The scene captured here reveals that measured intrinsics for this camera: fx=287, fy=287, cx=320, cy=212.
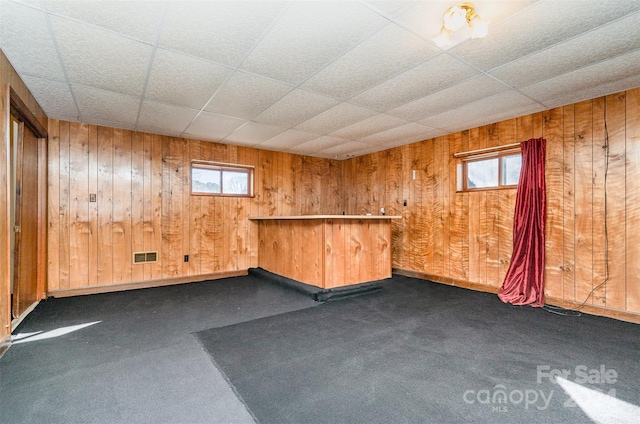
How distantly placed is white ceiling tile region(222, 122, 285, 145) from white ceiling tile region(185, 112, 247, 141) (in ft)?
0.36

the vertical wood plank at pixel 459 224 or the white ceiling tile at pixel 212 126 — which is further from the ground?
the white ceiling tile at pixel 212 126

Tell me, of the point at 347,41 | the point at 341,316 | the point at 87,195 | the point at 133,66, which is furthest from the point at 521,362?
the point at 87,195

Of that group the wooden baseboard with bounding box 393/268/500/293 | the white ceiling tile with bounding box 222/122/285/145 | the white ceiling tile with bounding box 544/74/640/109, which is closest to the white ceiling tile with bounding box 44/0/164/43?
the white ceiling tile with bounding box 222/122/285/145

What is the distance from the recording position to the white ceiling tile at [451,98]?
2.94m

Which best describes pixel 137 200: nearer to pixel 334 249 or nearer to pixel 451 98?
pixel 334 249

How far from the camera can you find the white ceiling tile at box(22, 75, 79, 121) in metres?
2.87

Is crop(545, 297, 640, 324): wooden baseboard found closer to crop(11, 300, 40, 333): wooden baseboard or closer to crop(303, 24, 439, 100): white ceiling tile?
crop(303, 24, 439, 100): white ceiling tile

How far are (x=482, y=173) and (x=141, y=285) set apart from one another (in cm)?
553

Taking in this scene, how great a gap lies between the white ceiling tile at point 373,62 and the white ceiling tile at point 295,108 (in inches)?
8.5

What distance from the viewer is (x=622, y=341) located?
2.51 m

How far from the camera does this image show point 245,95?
3.19 m

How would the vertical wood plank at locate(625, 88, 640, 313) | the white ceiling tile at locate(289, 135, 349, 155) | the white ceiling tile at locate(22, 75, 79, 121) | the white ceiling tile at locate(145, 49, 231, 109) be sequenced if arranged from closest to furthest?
the white ceiling tile at locate(145, 49, 231, 109), the white ceiling tile at locate(22, 75, 79, 121), the vertical wood plank at locate(625, 88, 640, 313), the white ceiling tile at locate(289, 135, 349, 155)

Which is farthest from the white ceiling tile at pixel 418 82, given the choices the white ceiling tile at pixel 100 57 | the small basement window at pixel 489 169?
the white ceiling tile at pixel 100 57

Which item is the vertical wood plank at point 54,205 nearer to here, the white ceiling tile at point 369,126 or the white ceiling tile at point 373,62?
the white ceiling tile at point 373,62
